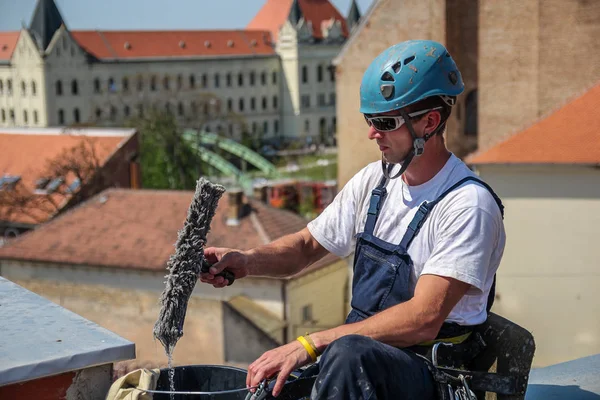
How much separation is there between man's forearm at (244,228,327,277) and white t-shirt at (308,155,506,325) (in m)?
0.33

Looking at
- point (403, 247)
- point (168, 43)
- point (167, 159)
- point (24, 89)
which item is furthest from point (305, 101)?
point (403, 247)

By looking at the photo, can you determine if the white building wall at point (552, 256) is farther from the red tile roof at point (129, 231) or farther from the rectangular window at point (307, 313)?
the red tile roof at point (129, 231)

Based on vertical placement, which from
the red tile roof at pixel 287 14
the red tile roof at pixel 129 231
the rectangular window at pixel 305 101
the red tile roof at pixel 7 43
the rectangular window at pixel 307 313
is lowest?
the rectangular window at pixel 307 313

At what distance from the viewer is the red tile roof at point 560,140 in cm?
1995

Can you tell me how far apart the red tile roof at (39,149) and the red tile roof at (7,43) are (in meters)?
44.4

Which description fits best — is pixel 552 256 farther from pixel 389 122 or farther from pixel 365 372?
pixel 365 372

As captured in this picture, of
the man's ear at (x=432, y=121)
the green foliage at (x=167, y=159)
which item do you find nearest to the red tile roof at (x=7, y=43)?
the green foliage at (x=167, y=159)

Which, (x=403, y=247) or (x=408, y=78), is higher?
(x=408, y=78)

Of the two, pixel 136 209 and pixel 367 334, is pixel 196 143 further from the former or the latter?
pixel 367 334

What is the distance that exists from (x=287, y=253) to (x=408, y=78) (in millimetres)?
899

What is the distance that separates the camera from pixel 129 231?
27.5m

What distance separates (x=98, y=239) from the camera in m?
27.3

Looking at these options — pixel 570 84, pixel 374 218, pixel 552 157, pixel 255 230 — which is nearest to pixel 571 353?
pixel 552 157

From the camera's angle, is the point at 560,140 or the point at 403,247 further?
the point at 560,140
